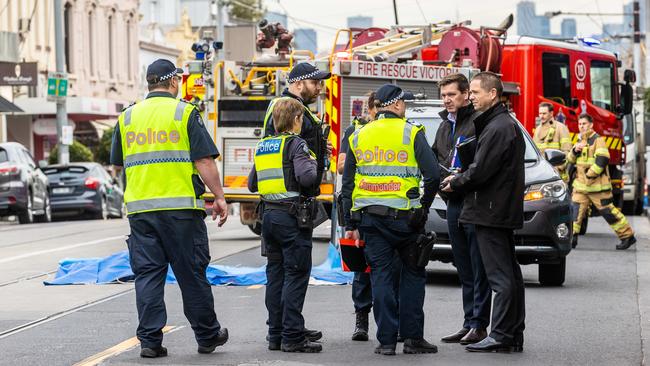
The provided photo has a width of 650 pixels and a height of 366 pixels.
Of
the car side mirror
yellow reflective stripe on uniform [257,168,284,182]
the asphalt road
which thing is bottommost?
the asphalt road

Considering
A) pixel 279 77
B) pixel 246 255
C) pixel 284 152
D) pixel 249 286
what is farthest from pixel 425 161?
pixel 279 77

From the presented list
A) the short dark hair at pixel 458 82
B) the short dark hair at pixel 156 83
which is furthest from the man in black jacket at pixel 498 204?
the short dark hair at pixel 156 83

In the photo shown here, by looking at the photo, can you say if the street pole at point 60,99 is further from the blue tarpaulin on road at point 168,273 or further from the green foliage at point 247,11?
the green foliage at point 247,11

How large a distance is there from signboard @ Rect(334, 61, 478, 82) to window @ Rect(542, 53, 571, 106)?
3.87 meters

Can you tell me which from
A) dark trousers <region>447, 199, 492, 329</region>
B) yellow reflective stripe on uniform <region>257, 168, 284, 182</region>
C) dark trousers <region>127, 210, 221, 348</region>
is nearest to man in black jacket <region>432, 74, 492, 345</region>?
dark trousers <region>447, 199, 492, 329</region>

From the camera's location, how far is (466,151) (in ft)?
32.8

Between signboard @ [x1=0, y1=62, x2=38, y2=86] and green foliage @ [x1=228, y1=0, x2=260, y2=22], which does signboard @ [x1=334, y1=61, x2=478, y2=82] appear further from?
green foliage @ [x1=228, y1=0, x2=260, y2=22]

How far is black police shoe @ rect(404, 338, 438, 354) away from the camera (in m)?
9.51

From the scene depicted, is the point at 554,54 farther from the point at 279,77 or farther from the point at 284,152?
the point at 284,152

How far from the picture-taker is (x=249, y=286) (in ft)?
45.7

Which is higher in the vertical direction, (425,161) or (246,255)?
(425,161)

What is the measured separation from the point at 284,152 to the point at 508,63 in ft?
45.1

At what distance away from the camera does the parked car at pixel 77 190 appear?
3231 cm

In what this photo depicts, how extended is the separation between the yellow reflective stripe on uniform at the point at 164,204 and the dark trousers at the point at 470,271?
207 centimetres
